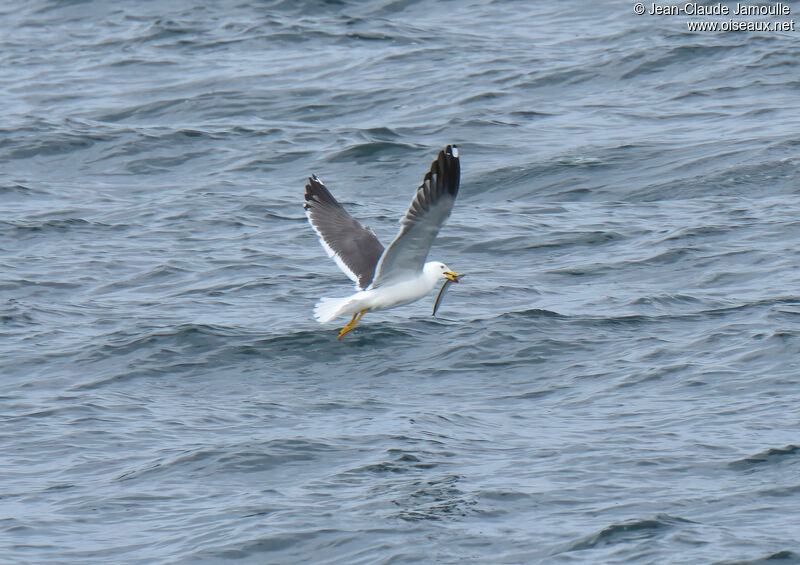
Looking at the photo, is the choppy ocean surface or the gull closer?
the choppy ocean surface

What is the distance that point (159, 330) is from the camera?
12805mm

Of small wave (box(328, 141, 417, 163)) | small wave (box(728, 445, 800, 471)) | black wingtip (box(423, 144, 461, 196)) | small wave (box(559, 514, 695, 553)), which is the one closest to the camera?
small wave (box(559, 514, 695, 553))

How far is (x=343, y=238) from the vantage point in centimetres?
1234

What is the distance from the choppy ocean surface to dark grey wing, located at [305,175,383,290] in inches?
31.9

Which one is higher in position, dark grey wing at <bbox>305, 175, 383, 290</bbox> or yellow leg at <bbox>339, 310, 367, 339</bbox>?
dark grey wing at <bbox>305, 175, 383, 290</bbox>

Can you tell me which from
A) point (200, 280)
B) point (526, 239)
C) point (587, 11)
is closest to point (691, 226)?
point (526, 239)

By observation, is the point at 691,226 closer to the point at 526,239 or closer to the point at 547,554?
the point at 526,239

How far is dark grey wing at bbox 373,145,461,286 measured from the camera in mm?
10094

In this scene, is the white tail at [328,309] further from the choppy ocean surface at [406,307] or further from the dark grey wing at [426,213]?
the choppy ocean surface at [406,307]

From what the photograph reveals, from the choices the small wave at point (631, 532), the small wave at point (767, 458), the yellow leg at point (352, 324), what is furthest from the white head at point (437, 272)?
the small wave at point (631, 532)

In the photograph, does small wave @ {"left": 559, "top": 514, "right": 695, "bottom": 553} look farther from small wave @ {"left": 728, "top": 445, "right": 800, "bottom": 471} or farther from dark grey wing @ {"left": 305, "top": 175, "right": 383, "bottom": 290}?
dark grey wing @ {"left": 305, "top": 175, "right": 383, "bottom": 290}

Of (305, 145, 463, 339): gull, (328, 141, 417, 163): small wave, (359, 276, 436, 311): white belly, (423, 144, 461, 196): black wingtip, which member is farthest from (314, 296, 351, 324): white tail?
(328, 141, 417, 163): small wave

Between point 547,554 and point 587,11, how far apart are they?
59.0 feet

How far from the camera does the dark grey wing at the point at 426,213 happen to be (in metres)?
10.1
